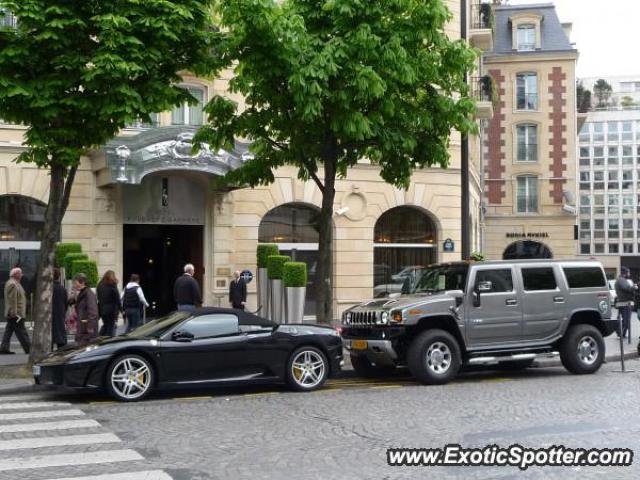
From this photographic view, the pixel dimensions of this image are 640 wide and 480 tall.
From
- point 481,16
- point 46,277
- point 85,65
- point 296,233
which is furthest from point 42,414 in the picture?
point 481,16

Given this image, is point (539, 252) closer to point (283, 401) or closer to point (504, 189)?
point (504, 189)

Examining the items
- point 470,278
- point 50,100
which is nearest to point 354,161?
point 470,278

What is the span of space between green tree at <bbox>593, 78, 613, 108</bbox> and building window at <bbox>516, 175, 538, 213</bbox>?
71.1 metres

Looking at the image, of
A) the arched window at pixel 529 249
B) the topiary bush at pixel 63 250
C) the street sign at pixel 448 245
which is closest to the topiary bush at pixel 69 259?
the topiary bush at pixel 63 250

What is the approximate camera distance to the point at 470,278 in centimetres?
1366

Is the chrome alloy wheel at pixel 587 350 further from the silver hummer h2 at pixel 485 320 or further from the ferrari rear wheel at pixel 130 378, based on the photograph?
the ferrari rear wheel at pixel 130 378

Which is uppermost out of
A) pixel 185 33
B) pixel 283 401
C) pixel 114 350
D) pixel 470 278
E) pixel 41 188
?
pixel 185 33

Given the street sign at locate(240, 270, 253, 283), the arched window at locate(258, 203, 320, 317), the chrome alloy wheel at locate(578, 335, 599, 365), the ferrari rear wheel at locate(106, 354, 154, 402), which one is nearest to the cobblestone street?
the ferrari rear wheel at locate(106, 354, 154, 402)

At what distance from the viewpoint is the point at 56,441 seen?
8.87 m

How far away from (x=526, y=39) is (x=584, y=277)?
34307mm

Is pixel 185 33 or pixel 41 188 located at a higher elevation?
pixel 185 33

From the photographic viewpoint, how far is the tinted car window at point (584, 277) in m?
14.5

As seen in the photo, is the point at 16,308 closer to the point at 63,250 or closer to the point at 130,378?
the point at 63,250

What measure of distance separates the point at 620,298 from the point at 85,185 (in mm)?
13602
